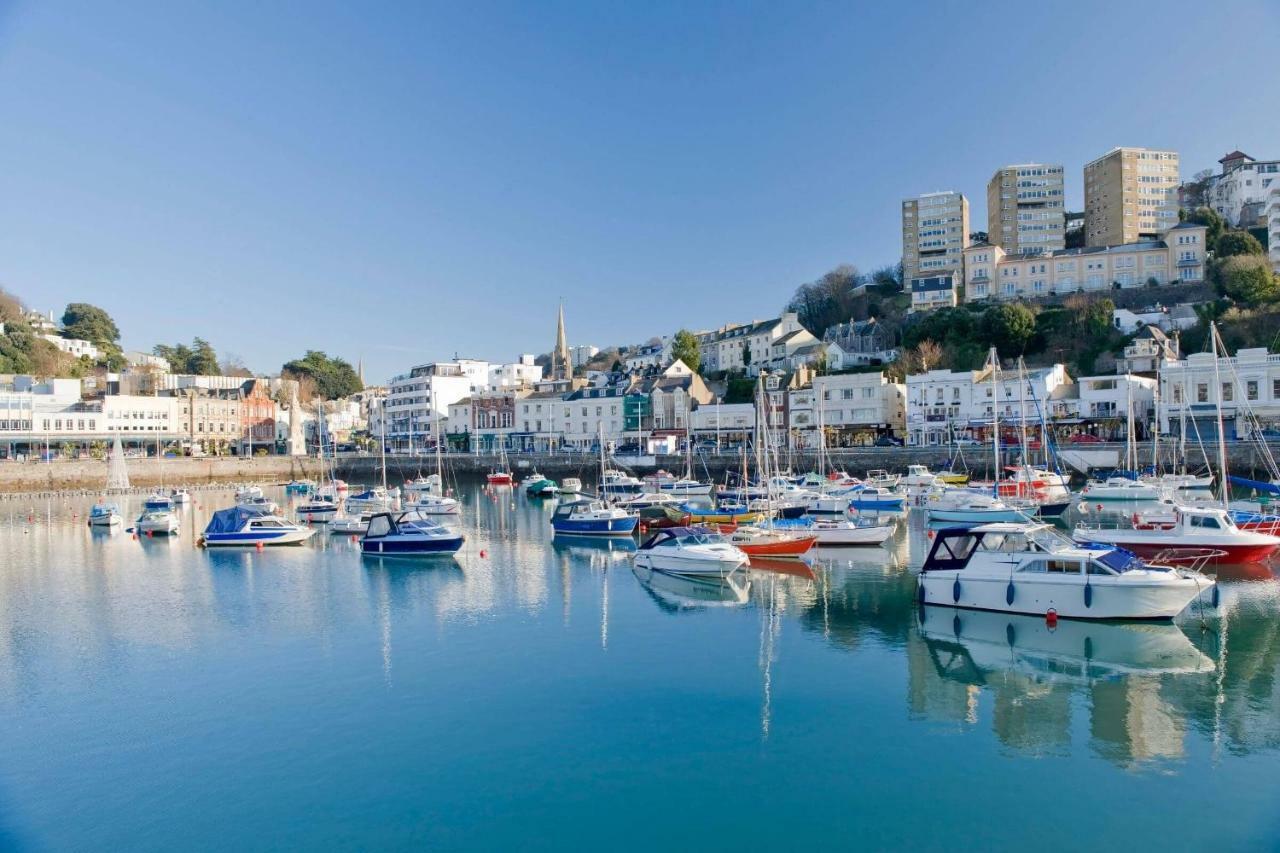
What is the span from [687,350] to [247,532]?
74598mm

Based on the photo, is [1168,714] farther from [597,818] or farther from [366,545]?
[366,545]

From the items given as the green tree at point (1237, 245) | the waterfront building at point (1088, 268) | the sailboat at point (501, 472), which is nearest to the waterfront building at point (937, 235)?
the waterfront building at point (1088, 268)

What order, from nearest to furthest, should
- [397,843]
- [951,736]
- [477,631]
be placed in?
[397,843] → [951,736] → [477,631]

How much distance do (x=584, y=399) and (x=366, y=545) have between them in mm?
63131

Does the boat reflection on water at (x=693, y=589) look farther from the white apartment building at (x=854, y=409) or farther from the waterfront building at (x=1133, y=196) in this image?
the waterfront building at (x=1133, y=196)

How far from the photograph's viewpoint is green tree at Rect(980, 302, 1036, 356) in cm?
7869

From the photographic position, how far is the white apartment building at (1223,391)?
58.1 meters

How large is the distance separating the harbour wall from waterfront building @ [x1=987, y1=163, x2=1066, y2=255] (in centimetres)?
4908

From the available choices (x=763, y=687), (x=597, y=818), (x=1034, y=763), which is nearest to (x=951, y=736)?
(x=1034, y=763)

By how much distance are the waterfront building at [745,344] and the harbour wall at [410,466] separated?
27041 millimetres

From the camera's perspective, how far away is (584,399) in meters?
96.9

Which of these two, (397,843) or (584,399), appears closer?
(397,843)

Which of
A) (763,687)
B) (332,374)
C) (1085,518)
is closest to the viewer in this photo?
(763,687)

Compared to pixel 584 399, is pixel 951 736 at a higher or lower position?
lower
